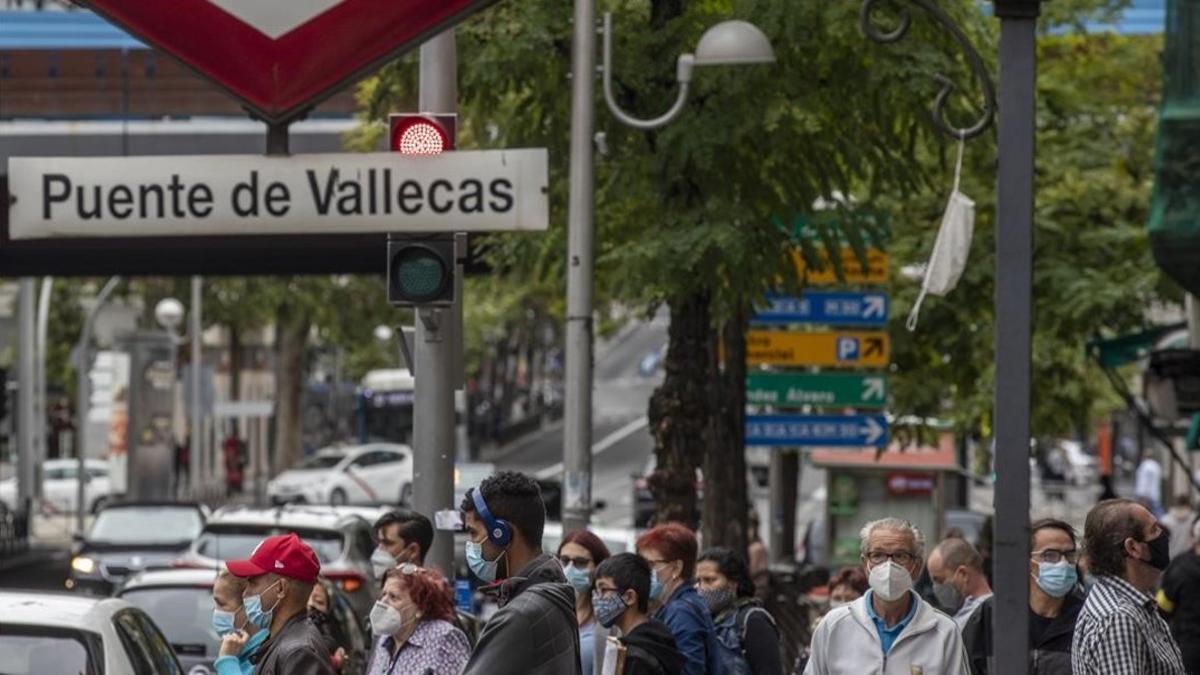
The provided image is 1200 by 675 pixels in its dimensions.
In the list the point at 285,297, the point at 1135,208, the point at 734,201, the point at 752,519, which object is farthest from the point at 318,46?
the point at 285,297

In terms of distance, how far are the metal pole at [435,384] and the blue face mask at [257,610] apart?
205 inches

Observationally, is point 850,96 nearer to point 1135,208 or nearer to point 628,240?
point 628,240

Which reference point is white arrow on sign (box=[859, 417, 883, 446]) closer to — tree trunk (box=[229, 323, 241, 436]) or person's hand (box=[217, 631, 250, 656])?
person's hand (box=[217, 631, 250, 656])

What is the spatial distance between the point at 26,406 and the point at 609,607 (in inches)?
1657

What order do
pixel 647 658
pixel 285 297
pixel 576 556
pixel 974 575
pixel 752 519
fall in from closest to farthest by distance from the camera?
pixel 647 658 < pixel 576 556 < pixel 974 575 < pixel 752 519 < pixel 285 297

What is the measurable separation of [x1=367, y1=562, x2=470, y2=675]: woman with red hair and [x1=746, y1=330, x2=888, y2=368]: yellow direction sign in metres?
16.4

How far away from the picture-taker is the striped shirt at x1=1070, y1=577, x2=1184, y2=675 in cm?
739

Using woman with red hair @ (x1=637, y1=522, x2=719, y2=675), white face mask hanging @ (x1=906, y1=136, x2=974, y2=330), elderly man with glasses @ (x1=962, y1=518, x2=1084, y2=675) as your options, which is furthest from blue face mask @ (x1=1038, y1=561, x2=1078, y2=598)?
white face mask hanging @ (x1=906, y1=136, x2=974, y2=330)

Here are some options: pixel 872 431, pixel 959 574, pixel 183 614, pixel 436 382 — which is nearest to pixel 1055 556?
pixel 959 574

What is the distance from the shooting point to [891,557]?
8.27 meters

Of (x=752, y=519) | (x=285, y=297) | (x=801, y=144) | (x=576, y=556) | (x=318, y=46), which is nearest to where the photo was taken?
(x=318, y=46)

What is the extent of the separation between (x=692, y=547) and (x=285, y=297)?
156 feet

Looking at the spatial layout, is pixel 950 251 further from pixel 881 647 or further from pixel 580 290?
pixel 881 647

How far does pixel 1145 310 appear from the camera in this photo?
2555cm
